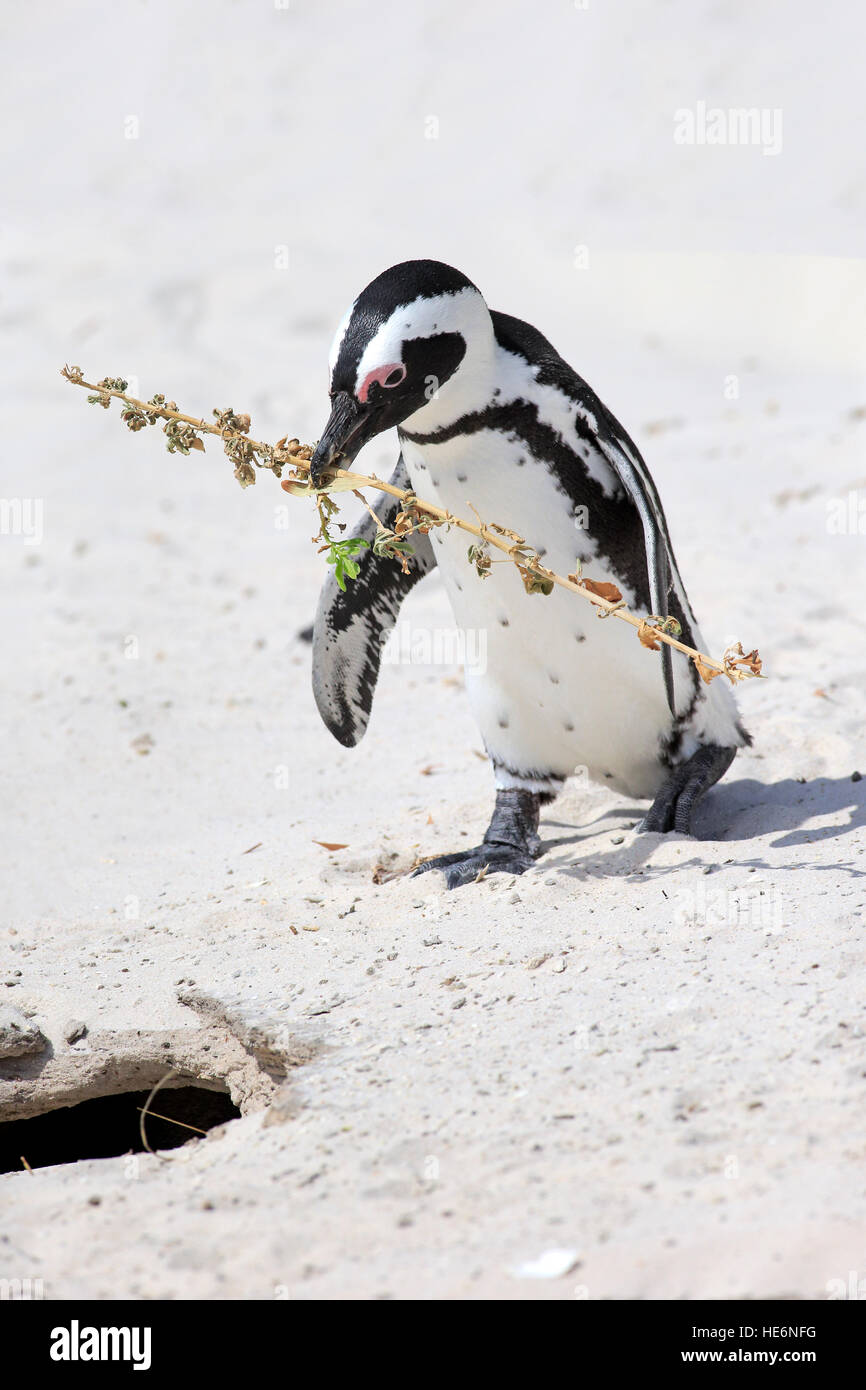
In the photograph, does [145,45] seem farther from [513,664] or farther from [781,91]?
[513,664]

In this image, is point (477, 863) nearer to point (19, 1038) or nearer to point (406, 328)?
point (19, 1038)

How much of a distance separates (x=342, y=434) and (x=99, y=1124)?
4.81 ft

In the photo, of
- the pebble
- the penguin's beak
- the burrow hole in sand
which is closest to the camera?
the penguin's beak

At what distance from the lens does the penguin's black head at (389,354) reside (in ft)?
8.26

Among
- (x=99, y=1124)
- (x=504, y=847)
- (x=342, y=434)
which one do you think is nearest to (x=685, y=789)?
(x=504, y=847)

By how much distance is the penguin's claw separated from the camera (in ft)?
9.90

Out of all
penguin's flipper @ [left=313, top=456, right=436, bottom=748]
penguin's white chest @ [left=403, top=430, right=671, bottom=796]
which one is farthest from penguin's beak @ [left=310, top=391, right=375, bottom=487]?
penguin's flipper @ [left=313, top=456, right=436, bottom=748]

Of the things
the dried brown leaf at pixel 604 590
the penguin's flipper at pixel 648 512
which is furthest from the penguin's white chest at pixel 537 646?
the dried brown leaf at pixel 604 590

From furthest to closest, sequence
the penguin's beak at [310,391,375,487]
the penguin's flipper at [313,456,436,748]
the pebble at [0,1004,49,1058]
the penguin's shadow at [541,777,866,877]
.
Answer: the penguin's flipper at [313,456,436,748] < the penguin's shadow at [541,777,866,877] < the pebble at [0,1004,49,1058] < the penguin's beak at [310,391,375,487]

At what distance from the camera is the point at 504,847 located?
10.4 ft

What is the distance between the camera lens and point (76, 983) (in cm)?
288

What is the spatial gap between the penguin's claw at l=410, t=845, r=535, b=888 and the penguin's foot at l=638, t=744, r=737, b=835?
0.29m

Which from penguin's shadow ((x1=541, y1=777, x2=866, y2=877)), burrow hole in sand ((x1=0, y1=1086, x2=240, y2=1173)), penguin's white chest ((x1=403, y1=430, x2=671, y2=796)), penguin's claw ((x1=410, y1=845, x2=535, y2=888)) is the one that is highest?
penguin's white chest ((x1=403, y1=430, x2=671, y2=796))

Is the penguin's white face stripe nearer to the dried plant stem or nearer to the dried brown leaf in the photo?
the dried plant stem
